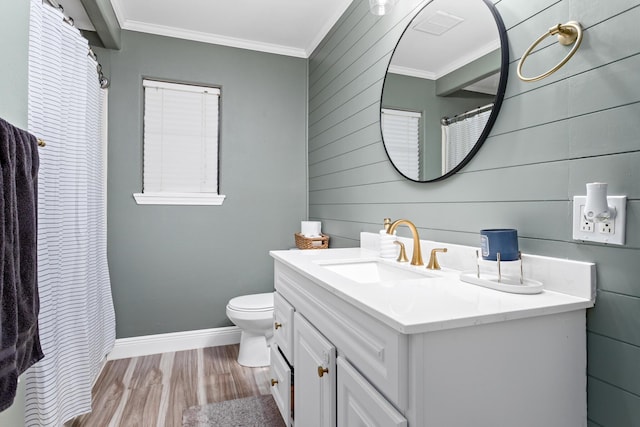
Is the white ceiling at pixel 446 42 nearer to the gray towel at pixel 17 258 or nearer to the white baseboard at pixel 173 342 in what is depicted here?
the gray towel at pixel 17 258

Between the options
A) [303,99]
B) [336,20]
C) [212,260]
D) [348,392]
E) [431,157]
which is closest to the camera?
[348,392]

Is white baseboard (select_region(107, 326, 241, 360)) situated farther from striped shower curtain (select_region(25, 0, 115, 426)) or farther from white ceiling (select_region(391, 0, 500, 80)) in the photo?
white ceiling (select_region(391, 0, 500, 80))

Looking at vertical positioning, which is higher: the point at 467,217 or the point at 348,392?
the point at 467,217

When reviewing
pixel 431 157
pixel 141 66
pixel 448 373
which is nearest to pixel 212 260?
pixel 141 66

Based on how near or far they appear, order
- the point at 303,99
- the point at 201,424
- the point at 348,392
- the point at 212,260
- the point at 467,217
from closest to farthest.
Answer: the point at 348,392 < the point at 467,217 < the point at 201,424 < the point at 212,260 < the point at 303,99

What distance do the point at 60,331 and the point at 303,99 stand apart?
2348mm

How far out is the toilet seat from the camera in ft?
7.61

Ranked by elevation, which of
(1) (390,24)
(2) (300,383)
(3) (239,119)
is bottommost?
(2) (300,383)

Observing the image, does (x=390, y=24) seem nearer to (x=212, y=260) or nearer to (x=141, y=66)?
(x=141, y=66)

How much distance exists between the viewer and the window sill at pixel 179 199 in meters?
2.59

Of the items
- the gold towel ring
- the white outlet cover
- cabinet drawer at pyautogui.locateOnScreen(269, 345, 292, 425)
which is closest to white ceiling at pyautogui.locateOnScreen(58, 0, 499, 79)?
the gold towel ring

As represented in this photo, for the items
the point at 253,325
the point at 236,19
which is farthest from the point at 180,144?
the point at 253,325

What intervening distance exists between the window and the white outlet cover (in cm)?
236

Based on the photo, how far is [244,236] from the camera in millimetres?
2865
